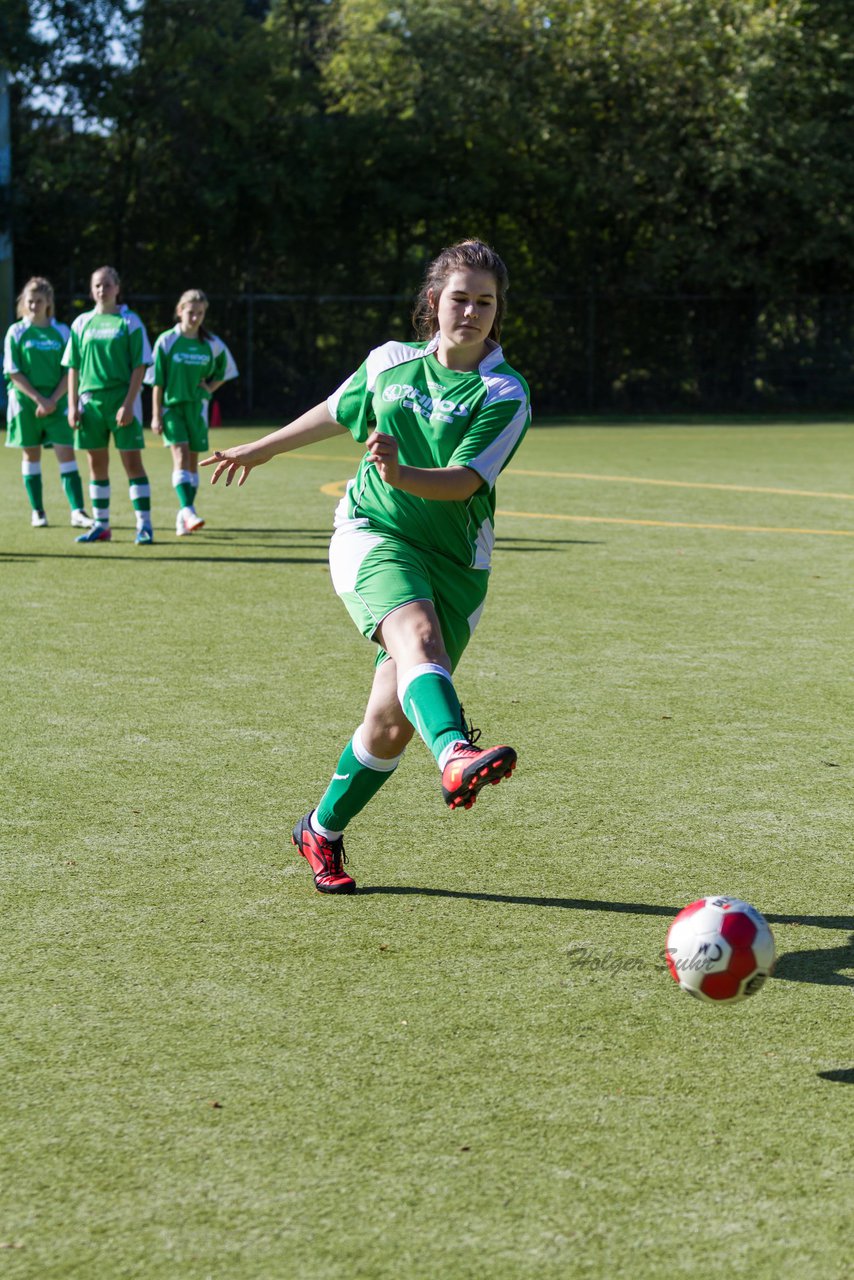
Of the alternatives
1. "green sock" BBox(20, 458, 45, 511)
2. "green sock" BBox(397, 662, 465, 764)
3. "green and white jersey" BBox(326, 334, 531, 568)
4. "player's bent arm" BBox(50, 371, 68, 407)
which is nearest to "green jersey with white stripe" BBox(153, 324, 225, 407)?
"player's bent arm" BBox(50, 371, 68, 407)

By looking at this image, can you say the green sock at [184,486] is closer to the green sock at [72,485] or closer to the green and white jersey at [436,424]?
the green sock at [72,485]

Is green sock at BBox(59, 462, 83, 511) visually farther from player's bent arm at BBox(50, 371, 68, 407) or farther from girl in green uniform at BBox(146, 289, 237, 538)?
girl in green uniform at BBox(146, 289, 237, 538)

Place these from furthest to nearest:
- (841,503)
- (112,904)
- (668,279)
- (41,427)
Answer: (668,279), (841,503), (41,427), (112,904)

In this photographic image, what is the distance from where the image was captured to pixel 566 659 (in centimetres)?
825

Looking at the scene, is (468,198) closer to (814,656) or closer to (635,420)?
(635,420)

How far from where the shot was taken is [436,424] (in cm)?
459

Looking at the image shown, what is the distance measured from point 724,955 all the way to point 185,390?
10.7m

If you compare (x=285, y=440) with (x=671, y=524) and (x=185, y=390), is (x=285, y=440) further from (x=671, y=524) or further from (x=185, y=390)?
(x=671, y=524)

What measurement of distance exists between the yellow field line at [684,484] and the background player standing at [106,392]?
268 inches

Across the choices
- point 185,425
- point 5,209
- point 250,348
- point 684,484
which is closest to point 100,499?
point 185,425

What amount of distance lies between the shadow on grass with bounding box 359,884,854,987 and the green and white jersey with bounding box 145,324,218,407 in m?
9.46

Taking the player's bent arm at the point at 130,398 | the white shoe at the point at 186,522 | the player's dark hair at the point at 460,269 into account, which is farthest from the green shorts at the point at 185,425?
the player's dark hair at the point at 460,269

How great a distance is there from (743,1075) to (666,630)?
5825mm

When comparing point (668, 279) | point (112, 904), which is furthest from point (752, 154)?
point (112, 904)
